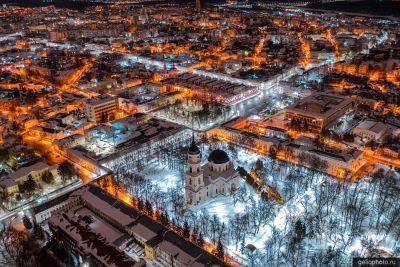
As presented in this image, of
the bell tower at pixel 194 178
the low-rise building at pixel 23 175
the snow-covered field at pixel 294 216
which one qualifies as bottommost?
the snow-covered field at pixel 294 216

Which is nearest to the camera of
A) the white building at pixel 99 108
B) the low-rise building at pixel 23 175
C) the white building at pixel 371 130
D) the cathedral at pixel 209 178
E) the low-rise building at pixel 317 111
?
the cathedral at pixel 209 178

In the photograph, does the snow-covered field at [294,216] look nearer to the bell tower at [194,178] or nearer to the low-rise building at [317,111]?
the bell tower at [194,178]

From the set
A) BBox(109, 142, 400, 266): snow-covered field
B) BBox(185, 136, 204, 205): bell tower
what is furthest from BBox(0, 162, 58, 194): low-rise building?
BBox(185, 136, 204, 205): bell tower

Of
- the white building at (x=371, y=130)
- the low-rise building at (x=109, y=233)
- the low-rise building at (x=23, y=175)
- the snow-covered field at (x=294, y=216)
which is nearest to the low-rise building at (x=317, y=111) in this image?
the white building at (x=371, y=130)

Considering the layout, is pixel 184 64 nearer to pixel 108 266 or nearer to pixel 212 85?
pixel 212 85

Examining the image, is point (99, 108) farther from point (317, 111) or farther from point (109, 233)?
point (317, 111)

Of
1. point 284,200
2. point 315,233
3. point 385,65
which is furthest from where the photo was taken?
point 385,65

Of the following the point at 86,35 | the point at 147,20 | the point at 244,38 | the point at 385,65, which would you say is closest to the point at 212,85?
the point at 385,65

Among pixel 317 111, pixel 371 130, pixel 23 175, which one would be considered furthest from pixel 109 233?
pixel 317 111
